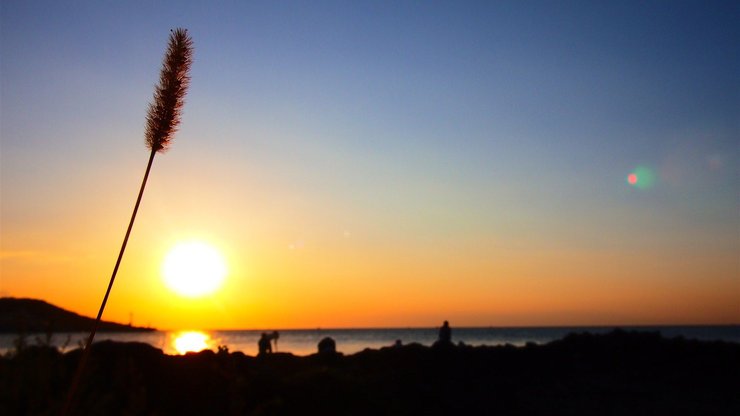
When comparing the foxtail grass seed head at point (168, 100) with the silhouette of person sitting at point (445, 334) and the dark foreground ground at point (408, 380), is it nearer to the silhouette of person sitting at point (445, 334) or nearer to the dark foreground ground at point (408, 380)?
the dark foreground ground at point (408, 380)

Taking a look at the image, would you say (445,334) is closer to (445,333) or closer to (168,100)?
(445,333)

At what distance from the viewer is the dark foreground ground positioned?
5.97 meters

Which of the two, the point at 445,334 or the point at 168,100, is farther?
the point at 445,334

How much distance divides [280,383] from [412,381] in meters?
4.84

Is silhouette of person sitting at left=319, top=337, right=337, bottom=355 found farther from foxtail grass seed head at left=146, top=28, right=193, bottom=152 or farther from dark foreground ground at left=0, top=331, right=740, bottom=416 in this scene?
foxtail grass seed head at left=146, top=28, right=193, bottom=152

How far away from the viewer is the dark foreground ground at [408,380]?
235 inches

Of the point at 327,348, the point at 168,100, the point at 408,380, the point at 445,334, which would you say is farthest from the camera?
the point at 445,334

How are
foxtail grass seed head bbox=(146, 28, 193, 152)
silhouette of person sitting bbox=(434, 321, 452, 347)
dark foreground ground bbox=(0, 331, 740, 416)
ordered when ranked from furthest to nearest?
silhouette of person sitting bbox=(434, 321, 452, 347) → dark foreground ground bbox=(0, 331, 740, 416) → foxtail grass seed head bbox=(146, 28, 193, 152)

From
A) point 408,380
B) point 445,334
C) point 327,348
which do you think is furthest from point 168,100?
point 445,334

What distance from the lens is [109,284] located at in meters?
2.55

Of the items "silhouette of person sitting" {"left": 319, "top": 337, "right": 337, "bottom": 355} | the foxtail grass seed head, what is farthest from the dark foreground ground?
the foxtail grass seed head

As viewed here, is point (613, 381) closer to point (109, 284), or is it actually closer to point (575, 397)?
point (575, 397)

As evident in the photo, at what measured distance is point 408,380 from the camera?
1574 centimetres

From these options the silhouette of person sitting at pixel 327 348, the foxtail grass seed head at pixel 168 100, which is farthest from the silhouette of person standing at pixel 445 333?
the foxtail grass seed head at pixel 168 100
